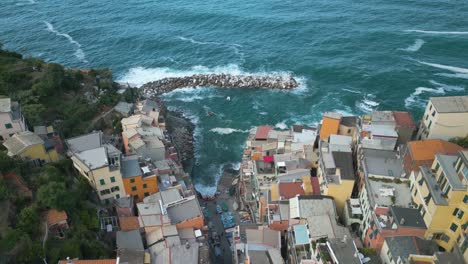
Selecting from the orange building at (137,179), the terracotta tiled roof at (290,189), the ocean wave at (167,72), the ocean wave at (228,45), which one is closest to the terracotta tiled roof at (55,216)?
the orange building at (137,179)

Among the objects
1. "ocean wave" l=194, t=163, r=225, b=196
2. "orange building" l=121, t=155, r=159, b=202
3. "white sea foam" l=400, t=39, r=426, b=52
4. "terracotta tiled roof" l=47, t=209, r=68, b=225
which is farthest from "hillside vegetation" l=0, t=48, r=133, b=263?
"white sea foam" l=400, t=39, r=426, b=52

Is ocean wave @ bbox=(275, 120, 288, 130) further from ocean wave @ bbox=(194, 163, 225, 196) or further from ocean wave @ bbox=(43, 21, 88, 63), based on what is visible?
ocean wave @ bbox=(43, 21, 88, 63)

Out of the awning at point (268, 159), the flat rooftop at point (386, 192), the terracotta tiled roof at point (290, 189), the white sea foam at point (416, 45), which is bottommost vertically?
the awning at point (268, 159)

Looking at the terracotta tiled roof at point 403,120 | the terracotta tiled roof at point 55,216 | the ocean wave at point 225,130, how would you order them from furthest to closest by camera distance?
1. the ocean wave at point 225,130
2. the terracotta tiled roof at point 403,120
3. the terracotta tiled roof at point 55,216

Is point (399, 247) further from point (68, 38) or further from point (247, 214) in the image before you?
point (68, 38)

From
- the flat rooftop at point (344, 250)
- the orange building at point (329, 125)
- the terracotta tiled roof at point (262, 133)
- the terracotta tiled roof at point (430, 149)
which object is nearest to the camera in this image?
the flat rooftop at point (344, 250)

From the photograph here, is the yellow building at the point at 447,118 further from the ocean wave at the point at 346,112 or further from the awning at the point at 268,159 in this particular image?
the ocean wave at the point at 346,112
